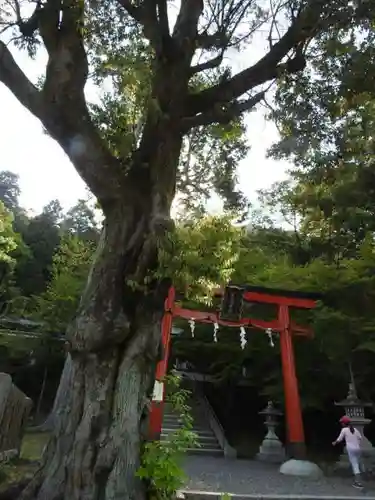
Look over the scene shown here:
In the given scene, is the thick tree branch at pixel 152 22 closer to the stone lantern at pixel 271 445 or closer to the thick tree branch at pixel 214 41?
the thick tree branch at pixel 214 41

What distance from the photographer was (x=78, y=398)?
5.26m

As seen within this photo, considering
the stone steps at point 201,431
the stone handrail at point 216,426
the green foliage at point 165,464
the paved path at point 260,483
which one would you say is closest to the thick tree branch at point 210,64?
the green foliage at point 165,464

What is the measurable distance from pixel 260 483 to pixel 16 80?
7.55 meters

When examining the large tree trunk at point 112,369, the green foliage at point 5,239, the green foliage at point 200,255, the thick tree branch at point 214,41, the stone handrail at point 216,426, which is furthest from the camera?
the green foliage at point 5,239

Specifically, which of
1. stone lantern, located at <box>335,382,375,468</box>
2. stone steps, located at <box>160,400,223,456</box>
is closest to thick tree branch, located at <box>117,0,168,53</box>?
stone lantern, located at <box>335,382,375,468</box>

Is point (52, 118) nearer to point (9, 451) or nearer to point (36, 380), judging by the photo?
point (9, 451)

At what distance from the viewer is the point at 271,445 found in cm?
1339

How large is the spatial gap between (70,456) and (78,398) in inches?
23.3

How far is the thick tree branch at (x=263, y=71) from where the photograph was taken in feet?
21.5

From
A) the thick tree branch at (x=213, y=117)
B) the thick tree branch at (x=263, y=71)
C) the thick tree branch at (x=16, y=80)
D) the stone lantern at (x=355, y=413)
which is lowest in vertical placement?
the stone lantern at (x=355, y=413)

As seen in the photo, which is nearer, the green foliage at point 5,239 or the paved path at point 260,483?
the paved path at point 260,483

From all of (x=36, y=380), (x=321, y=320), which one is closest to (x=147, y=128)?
(x=321, y=320)

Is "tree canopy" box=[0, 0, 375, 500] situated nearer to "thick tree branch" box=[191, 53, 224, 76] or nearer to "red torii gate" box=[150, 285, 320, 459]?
"thick tree branch" box=[191, 53, 224, 76]

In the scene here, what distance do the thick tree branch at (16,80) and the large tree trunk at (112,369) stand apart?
168cm
